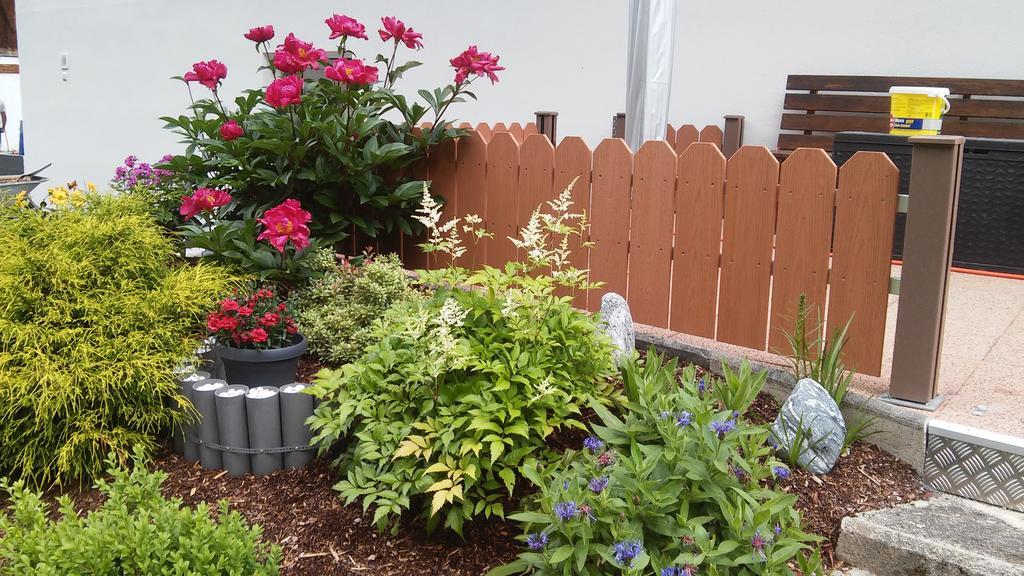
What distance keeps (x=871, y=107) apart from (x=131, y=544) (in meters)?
6.31

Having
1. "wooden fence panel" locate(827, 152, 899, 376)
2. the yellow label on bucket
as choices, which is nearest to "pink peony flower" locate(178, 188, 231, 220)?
"wooden fence panel" locate(827, 152, 899, 376)

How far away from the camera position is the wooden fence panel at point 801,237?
3551 millimetres

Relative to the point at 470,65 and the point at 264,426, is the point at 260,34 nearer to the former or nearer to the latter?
the point at 470,65

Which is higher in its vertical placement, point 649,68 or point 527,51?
point 527,51

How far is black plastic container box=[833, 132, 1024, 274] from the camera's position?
5129 mm

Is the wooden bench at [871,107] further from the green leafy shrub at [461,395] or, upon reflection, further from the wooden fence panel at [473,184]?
the green leafy shrub at [461,395]

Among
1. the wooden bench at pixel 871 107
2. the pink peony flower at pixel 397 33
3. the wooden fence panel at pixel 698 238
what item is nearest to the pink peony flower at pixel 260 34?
the pink peony flower at pixel 397 33

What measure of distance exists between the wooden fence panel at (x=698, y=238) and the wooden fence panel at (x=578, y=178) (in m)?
0.55

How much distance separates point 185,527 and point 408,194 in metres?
2.82

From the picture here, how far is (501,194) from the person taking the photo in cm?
484

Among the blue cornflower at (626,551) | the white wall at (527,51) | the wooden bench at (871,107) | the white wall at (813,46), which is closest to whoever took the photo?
the blue cornflower at (626,551)

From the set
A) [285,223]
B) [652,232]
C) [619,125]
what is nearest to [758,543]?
[652,232]

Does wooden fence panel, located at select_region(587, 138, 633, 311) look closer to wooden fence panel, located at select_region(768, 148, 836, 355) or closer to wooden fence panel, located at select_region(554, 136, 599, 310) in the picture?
wooden fence panel, located at select_region(554, 136, 599, 310)

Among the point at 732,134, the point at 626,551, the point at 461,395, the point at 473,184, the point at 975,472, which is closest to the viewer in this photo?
the point at 626,551
